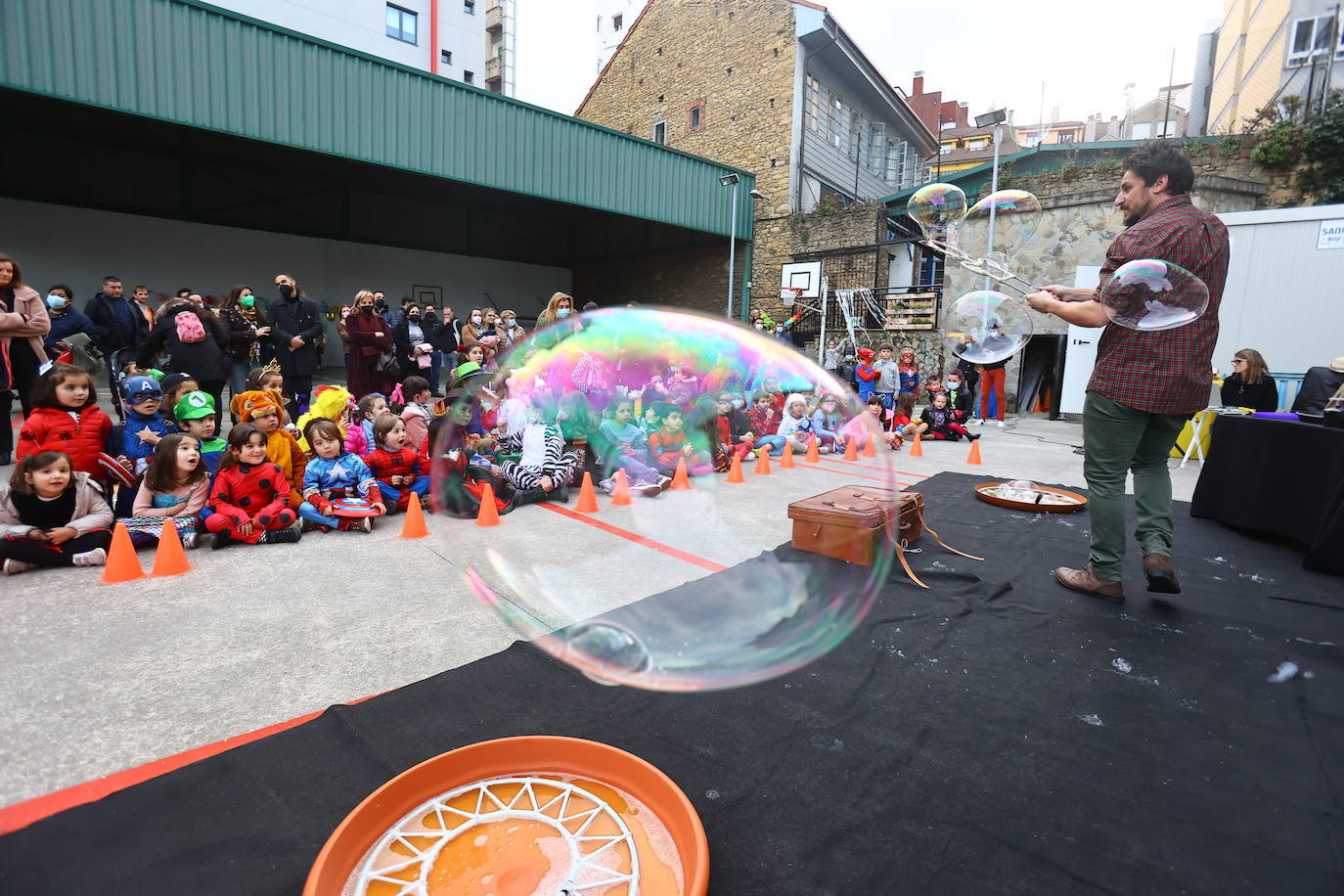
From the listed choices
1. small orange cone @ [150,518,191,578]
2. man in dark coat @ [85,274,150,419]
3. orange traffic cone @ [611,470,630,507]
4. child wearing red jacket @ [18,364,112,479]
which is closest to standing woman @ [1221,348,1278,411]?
orange traffic cone @ [611,470,630,507]

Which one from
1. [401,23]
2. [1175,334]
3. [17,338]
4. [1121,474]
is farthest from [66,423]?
[401,23]

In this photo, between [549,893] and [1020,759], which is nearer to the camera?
[549,893]

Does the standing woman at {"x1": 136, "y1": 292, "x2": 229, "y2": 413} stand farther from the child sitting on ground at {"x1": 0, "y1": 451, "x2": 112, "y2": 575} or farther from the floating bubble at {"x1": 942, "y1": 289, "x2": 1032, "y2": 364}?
the floating bubble at {"x1": 942, "y1": 289, "x2": 1032, "y2": 364}

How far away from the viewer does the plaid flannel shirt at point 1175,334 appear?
269 cm

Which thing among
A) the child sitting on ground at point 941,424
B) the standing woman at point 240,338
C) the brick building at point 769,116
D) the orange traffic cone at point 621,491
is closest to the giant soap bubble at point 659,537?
the orange traffic cone at point 621,491

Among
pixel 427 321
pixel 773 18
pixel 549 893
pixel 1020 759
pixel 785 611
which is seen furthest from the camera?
pixel 773 18

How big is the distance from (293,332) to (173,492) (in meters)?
3.57

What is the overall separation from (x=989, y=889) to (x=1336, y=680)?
194cm

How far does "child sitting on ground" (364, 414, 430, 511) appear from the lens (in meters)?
4.80

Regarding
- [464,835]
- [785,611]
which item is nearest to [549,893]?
[464,835]

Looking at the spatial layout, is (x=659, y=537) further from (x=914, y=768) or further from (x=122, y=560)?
(x=122, y=560)

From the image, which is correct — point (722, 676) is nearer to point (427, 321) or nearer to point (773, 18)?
point (427, 321)

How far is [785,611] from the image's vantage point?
259 cm

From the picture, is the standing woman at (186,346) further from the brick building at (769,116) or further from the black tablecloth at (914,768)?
the brick building at (769,116)
